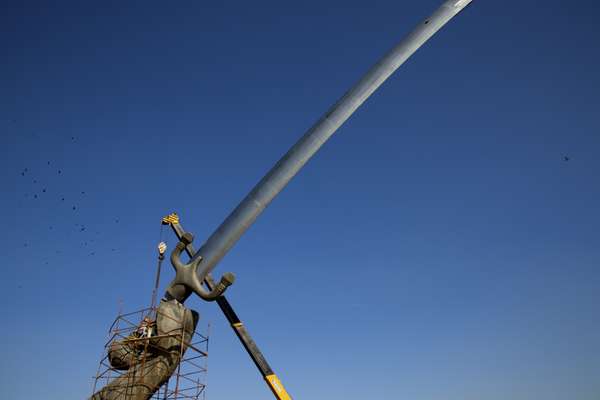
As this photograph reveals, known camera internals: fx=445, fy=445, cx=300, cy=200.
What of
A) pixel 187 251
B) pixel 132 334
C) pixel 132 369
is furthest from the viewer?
pixel 187 251

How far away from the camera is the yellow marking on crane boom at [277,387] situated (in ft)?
67.8

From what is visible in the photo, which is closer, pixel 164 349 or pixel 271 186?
pixel 164 349

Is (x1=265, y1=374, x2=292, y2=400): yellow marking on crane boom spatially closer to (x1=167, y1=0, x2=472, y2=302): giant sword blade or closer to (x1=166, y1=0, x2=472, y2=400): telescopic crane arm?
(x1=166, y1=0, x2=472, y2=400): telescopic crane arm

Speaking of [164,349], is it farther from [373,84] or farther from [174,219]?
[373,84]

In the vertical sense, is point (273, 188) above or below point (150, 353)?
above

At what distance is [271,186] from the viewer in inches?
780

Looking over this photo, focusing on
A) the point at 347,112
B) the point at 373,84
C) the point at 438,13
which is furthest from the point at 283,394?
the point at 438,13

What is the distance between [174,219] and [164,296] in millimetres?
7903

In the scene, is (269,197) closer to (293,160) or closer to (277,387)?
(293,160)

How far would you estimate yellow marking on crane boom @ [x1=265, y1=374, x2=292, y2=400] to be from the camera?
2067 cm

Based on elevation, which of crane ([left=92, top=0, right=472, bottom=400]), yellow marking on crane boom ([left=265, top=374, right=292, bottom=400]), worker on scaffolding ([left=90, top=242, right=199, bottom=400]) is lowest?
yellow marking on crane boom ([left=265, top=374, right=292, bottom=400])

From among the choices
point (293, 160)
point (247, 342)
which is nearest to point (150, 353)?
point (247, 342)

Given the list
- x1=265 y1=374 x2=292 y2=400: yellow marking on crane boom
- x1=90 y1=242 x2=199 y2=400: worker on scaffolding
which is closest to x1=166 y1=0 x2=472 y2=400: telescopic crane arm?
x1=265 y1=374 x2=292 y2=400: yellow marking on crane boom

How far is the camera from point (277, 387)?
68.5 feet
